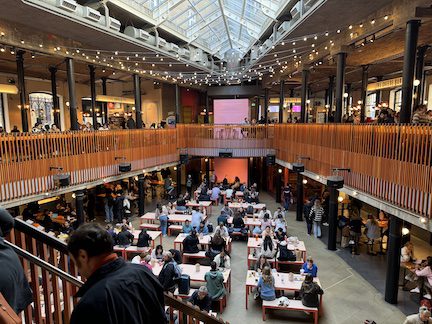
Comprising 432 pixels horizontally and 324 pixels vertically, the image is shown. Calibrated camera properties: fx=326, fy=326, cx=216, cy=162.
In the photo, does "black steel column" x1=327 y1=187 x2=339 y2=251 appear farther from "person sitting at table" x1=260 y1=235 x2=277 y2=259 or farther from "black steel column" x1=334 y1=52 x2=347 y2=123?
"person sitting at table" x1=260 y1=235 x2=277 y2=259

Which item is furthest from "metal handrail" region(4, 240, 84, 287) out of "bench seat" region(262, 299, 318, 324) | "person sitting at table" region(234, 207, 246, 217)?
"person sitting at table" region(234, 207, 246, 217)

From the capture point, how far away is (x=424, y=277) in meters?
8.66

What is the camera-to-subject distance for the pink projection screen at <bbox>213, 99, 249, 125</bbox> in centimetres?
2802

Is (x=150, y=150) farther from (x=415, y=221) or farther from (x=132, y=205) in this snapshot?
(x=415, y=221)

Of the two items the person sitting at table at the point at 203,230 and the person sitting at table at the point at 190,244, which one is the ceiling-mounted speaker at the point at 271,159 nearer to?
the person sitting at table at the point at 203,230

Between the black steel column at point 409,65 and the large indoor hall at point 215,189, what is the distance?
0.14ft

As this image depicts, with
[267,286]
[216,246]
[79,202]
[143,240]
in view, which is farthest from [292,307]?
[79,202]

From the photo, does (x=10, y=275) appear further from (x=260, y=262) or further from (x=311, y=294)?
(x=260, y=262)

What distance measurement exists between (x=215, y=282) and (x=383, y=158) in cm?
543

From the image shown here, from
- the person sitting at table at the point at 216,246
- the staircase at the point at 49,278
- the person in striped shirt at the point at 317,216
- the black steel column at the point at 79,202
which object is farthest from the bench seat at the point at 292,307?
the black steel column at the point at 79,202

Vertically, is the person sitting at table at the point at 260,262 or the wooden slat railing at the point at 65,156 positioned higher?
the wooden slat railing at the point at 65,156

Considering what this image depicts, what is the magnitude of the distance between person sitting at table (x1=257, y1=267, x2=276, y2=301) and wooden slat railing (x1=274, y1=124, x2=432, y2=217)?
3652 millimetres

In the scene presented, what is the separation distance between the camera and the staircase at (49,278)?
2.20 metres

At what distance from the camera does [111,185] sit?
17.9m
